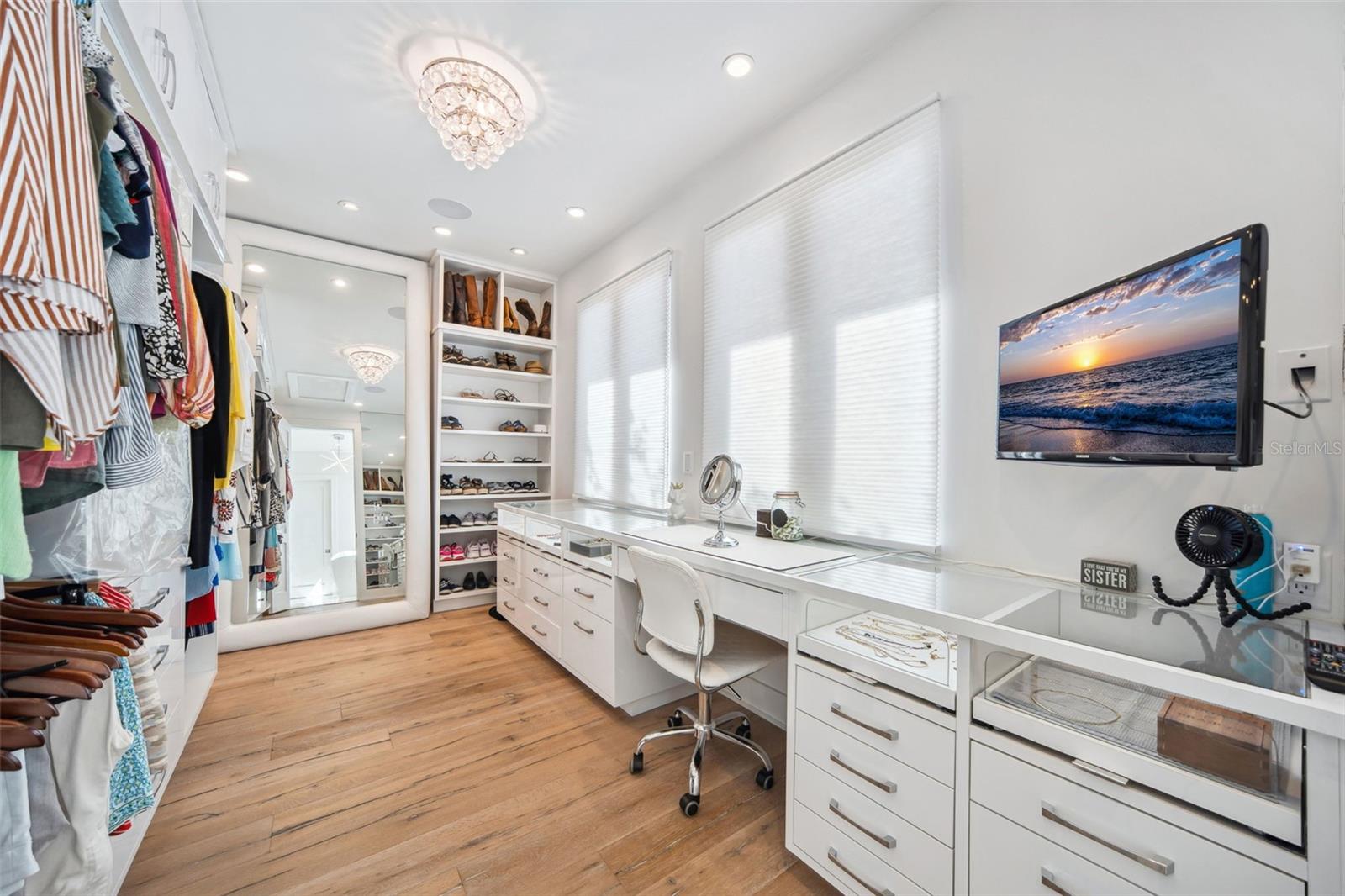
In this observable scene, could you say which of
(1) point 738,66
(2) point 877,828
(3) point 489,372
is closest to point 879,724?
(2) point 877,828


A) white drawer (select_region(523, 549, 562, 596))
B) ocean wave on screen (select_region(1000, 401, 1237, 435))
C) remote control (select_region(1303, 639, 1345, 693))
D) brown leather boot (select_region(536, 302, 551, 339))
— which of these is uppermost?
brown leather boot (select_region(536, 302, 551, 339))

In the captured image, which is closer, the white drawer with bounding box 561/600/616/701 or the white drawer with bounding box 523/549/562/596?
the white drawer with bounding box 561/600/616/701

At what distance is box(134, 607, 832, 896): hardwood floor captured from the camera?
1.49 m

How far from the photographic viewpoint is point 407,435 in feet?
12.6

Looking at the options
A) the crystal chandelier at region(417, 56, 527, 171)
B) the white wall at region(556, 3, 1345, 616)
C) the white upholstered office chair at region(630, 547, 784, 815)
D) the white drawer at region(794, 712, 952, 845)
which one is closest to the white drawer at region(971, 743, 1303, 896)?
the white drawer at region(794, 712, 952, 845)

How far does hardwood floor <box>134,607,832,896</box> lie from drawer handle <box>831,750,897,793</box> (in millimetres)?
427

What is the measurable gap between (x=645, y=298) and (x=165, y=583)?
2.67m

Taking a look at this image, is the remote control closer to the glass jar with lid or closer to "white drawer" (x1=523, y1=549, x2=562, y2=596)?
the glass jar with lid

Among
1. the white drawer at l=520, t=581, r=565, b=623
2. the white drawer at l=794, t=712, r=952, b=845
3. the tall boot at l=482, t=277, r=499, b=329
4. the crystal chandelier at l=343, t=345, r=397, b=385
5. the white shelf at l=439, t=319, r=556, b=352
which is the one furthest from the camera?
→ the tall boot at l=482, t=277, r=499, b=329

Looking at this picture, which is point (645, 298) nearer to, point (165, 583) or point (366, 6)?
point (366, 6)

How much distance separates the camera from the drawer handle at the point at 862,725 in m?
1.25

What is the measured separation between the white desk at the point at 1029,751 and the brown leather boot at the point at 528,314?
332 cm

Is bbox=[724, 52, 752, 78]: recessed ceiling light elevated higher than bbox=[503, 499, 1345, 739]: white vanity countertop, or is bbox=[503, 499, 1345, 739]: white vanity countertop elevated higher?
bbox=[724, 52, 752, 78]: recessed ceiling light

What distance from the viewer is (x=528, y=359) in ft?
15.3
